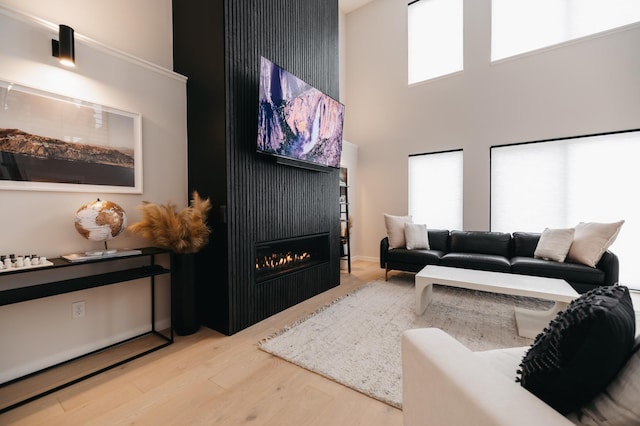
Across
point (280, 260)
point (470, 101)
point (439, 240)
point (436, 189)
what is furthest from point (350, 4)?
point (280, 260)

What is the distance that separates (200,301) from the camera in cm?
261

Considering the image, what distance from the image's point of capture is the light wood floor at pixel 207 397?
1.43 m

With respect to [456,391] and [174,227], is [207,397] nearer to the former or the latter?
[174,227]

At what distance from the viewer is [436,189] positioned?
466 centimetres

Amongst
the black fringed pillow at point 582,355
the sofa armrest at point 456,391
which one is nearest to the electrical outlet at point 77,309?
the sofa armrest at point 456,391

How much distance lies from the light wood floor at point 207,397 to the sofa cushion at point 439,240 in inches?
118

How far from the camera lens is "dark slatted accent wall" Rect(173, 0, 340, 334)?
2.39 metres

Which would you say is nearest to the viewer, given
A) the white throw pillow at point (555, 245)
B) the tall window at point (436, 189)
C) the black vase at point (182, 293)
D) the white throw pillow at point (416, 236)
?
the black vase at point (182, 293)

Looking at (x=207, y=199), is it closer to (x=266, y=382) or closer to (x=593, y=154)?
(x=266, y=382)

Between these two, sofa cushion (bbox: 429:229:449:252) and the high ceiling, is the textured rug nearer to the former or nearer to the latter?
sofa cushion (bbox: 429:229:449:252)

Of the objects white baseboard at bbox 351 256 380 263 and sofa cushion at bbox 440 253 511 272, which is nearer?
sofa cushion at bbox 440 253 511 272

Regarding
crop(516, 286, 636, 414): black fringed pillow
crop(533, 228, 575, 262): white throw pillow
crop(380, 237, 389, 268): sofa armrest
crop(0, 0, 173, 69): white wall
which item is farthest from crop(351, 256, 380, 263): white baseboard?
crop(516, 286, 636, 414): black fringed pillow

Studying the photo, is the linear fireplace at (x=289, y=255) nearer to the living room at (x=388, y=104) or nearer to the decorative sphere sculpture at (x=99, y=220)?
the living room at (x=388, y=104)

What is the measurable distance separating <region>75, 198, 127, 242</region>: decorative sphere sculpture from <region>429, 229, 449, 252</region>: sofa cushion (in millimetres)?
3884
